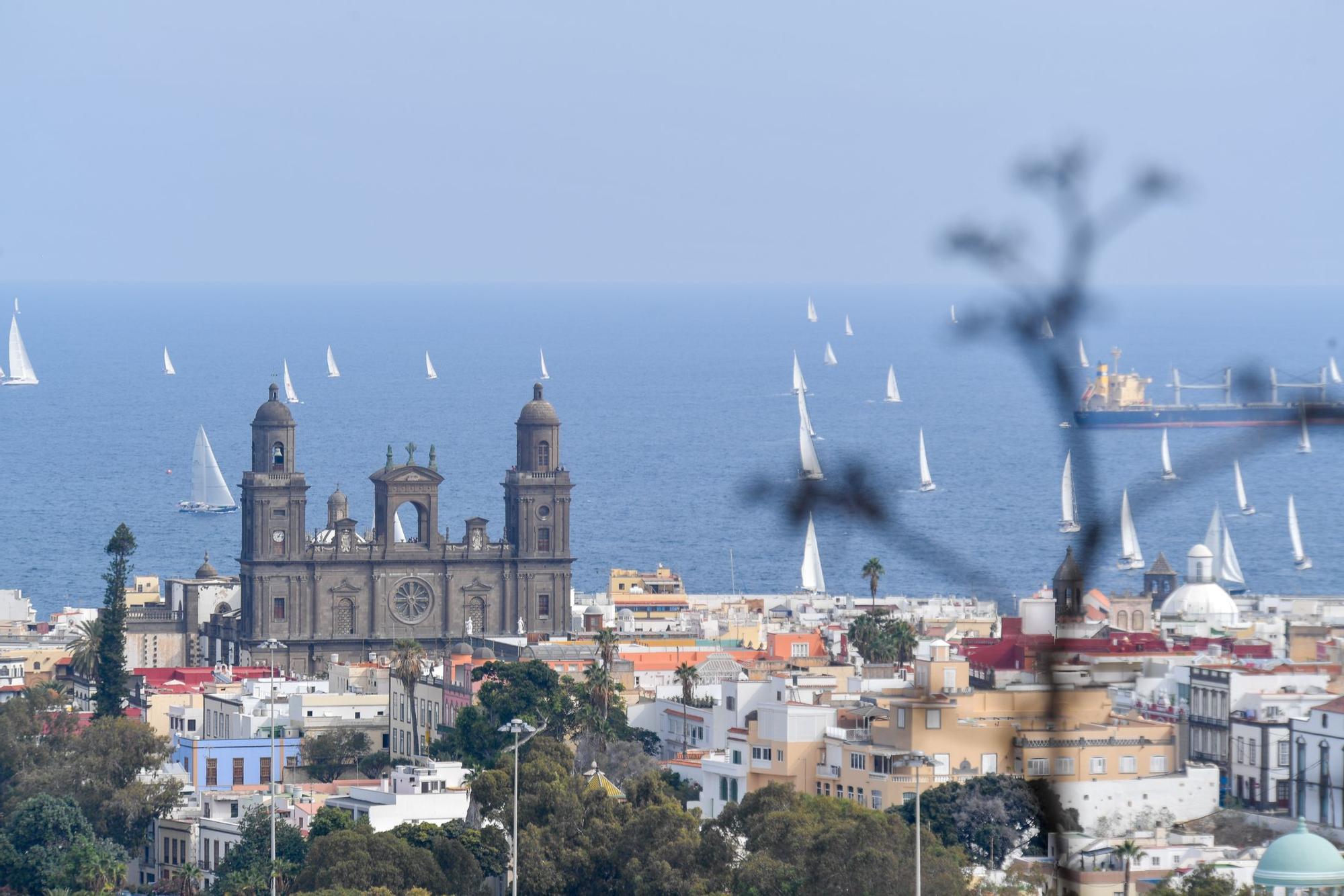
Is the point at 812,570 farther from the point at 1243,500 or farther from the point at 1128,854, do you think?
the point at 1128,854

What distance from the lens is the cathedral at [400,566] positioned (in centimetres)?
10425

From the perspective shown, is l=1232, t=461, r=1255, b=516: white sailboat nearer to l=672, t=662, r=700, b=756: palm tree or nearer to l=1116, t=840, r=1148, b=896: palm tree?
l=672, t=662, r=700, b=756: palm tree

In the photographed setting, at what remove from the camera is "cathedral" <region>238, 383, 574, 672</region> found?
342ft

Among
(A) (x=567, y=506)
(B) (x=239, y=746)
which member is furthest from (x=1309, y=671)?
(A) (x=567, y=506)

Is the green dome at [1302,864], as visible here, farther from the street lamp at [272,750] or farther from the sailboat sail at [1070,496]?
the street lamp at [272,750]

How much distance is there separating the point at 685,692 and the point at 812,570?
2425 inches

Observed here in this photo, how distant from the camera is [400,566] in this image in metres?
106

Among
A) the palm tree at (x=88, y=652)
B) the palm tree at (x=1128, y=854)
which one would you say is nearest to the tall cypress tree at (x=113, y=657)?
the palm tree at (x=88, y=652)

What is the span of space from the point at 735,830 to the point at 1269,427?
4210 centimetres

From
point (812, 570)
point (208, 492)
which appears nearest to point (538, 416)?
point (812, 570)

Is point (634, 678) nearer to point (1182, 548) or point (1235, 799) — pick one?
point (1235, 799)

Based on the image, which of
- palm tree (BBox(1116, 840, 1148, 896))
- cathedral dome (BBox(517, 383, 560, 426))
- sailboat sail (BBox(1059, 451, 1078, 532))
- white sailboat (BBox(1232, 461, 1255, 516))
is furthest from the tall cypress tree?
white sailboat (BBox(1232, 461, 1255, 516))

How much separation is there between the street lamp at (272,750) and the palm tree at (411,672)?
3.43m

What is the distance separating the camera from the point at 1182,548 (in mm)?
121688
